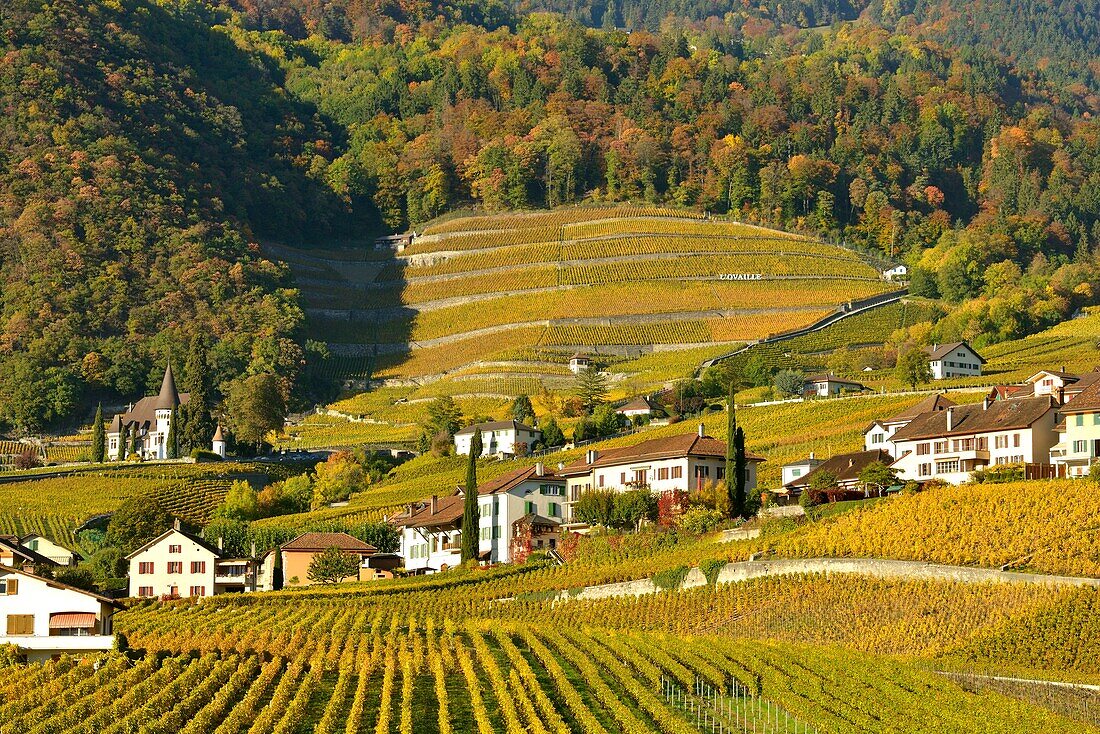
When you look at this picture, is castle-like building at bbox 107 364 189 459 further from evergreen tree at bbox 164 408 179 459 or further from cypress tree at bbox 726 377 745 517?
cypress tree at bbox 726 377 745 517

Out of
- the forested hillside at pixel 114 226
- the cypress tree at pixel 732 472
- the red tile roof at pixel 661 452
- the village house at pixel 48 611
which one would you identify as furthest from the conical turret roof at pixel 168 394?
the village house at pixel 48 611

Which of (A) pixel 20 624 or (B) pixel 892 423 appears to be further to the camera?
(B) pixel 892 423

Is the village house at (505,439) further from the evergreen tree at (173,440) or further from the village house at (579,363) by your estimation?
the village house at (579,363)

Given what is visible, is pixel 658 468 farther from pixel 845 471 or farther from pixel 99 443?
pixel 99 443

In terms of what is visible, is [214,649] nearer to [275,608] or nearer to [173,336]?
[275,608]

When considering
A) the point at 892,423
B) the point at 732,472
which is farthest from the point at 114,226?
the point at 732,472

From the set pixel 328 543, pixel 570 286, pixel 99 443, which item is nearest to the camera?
pixel 328 543

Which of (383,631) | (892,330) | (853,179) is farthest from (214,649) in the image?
(853,179)
